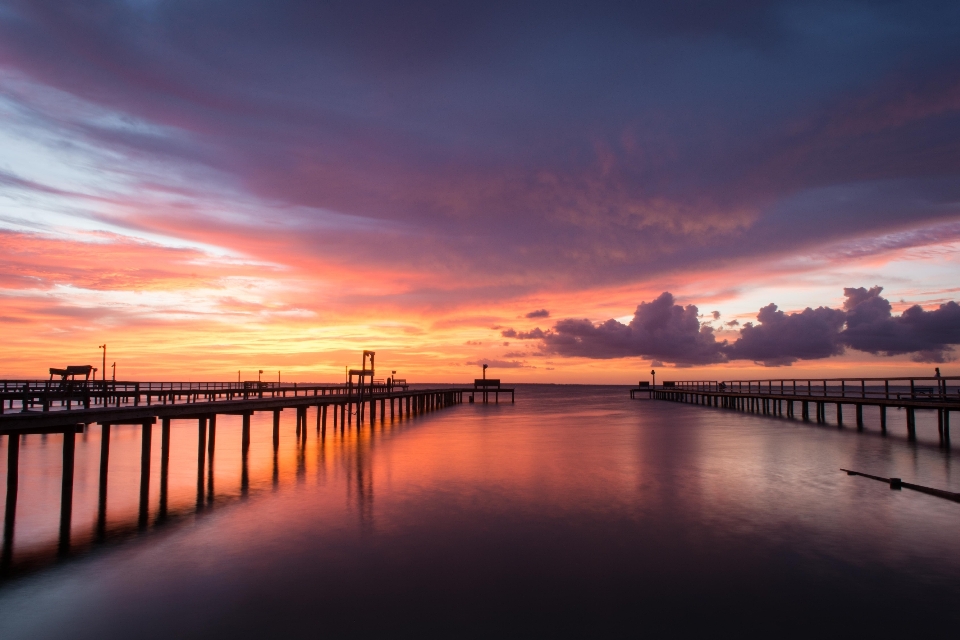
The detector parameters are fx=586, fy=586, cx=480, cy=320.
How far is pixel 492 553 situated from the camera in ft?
38.1

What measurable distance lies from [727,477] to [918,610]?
489 inches

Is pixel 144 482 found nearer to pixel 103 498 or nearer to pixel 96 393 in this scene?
pixel 103 498

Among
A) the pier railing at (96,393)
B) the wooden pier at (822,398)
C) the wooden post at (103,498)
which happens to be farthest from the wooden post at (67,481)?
the wooden pier at (822,398)

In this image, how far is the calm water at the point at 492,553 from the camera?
848cm

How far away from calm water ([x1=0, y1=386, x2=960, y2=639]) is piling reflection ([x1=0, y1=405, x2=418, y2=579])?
138 millimetres

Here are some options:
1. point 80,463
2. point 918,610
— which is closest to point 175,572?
point 918,610

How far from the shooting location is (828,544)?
482 inches

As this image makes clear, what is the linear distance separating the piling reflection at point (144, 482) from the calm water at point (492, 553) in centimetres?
14

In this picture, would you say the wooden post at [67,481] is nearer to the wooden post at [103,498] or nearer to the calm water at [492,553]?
the calm water at [492,553]

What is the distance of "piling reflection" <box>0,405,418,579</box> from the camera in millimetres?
12562

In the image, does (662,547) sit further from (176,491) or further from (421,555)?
(176,491)

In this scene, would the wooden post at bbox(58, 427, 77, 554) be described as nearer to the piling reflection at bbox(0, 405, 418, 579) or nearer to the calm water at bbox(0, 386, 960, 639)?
the piling reflection at bbox(0, 405, 418, 579)

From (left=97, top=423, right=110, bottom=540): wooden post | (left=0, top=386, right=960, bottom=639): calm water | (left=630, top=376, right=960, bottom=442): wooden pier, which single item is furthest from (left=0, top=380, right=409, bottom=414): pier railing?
(left=630, top=376, right=960, bottom=442): wooden pier

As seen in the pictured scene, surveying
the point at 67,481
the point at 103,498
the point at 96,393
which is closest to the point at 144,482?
the point at 103,498
